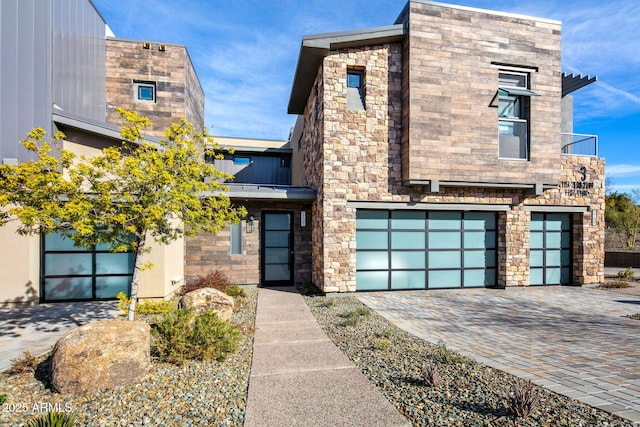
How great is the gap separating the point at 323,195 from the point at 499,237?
640cm

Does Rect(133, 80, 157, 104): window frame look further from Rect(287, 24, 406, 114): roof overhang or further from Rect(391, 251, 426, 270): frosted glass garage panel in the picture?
Rect(391, 251, 426, 270): frosted glass garage panel

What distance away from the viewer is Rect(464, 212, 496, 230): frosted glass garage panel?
10.6 metres

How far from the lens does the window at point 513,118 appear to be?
9.89 metres

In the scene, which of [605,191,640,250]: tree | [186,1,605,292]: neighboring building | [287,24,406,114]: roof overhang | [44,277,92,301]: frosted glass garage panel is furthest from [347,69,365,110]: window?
[605,191,640,250]: tree

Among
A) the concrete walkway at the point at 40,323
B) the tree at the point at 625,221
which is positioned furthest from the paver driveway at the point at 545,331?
the tree at the point at 625,221

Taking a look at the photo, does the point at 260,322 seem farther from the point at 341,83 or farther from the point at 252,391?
the point at 341,83

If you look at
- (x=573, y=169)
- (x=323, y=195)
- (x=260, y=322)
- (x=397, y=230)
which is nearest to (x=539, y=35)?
(x=573, y=169)

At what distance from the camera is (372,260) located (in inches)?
391

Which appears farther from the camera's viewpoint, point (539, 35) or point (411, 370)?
point (539, 35)

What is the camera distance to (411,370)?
425 cm

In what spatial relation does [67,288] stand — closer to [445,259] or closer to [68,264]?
[68,264]

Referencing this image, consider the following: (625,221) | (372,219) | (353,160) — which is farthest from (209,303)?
(625,221)

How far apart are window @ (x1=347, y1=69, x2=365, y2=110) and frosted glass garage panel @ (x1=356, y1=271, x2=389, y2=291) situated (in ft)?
17.1

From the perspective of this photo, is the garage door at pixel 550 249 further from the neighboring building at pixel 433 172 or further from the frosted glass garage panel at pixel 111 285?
the frosted glass garage panel at pixel 111 285
